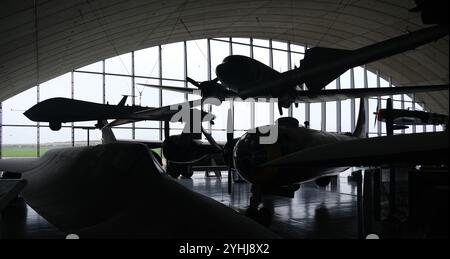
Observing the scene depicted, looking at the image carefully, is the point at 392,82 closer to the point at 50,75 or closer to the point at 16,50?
the point at 16,50

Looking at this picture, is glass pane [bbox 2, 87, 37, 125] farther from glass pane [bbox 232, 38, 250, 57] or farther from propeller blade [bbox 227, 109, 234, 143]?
Result: glass pane [bbox 232, 38, 250, 57]

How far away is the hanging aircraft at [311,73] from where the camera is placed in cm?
381

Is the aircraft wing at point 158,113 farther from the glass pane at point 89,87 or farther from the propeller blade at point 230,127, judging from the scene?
the glass pane at point 89,87

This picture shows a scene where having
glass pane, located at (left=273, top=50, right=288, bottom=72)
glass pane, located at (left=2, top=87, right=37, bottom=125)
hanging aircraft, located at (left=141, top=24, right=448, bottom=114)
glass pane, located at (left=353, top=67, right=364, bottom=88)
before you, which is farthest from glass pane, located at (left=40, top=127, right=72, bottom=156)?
glass pane, located at (left=273, top=50, right=288, bottom=72)

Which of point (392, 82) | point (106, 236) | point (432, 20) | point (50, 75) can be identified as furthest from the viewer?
point (50, 75)

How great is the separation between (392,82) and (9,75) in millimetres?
18382

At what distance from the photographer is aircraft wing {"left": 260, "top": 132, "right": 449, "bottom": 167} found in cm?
202

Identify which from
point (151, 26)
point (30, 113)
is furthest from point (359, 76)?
point (151, 26)

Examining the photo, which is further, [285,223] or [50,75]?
[50,75]

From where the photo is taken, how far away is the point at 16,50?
51.1 ft

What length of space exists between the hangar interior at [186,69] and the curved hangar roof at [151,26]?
0.07 m

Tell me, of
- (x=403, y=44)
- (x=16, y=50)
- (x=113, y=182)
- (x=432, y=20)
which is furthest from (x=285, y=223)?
(x=16, y=50)

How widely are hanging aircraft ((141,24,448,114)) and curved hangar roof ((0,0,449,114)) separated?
6.99 meters
